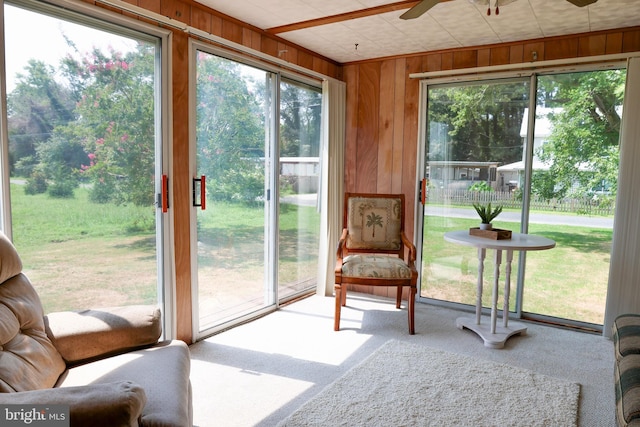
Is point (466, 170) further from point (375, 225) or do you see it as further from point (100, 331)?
point (100, 331)

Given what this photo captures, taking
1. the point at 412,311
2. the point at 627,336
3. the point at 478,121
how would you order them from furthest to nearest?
the point at 478,121, the point at 412,311, the point at 627,336

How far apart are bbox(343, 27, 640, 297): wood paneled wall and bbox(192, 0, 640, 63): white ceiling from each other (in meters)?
0.15

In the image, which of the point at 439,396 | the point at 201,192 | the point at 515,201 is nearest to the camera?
the point at 439,396

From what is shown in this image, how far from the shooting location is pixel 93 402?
111cm

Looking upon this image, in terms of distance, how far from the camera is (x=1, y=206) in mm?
2025

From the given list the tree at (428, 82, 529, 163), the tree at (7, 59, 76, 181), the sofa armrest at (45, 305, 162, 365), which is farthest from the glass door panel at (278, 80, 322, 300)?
the sofa armrest at (45, 305, 162, 365)

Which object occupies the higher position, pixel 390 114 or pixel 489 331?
pixel 390 114

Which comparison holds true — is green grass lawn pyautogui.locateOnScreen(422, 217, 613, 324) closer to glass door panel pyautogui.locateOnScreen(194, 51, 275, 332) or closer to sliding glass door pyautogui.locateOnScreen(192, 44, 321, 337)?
sliding glass door pyautogui.locateOnScreen(192, 44, 321, 337)

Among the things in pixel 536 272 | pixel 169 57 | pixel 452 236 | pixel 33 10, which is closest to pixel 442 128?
pixel 452 236

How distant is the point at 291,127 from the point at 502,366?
2.50 metres

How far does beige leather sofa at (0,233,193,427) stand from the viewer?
1191mm

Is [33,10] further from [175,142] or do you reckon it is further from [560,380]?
[560,380]

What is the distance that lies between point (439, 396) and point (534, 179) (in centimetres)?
212

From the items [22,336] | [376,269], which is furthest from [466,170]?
[22,336]
